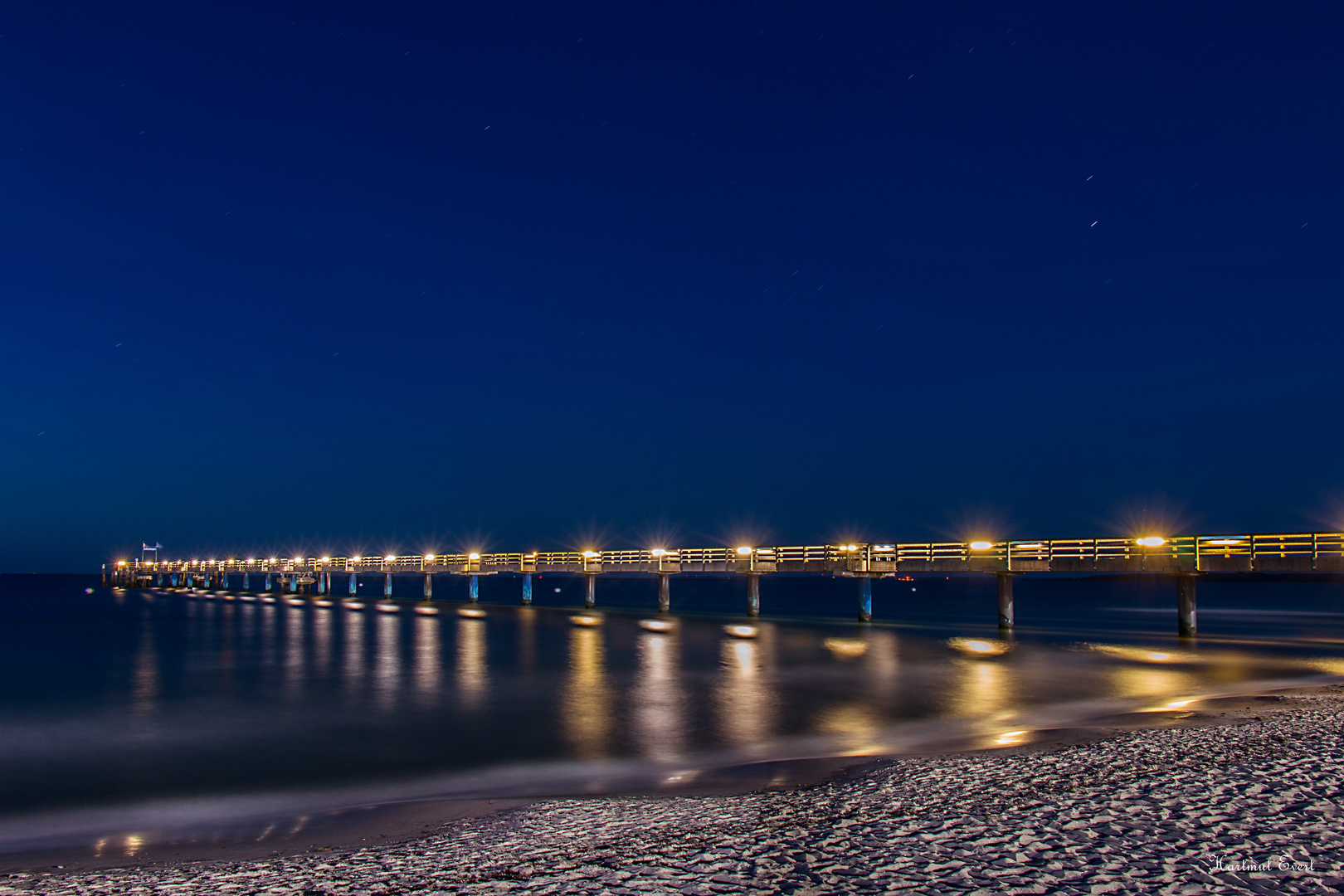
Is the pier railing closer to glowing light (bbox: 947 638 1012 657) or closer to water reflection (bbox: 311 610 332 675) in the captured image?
glowing light (bbox: 947 638 1012 657)

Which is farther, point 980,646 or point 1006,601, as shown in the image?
point 1006,601

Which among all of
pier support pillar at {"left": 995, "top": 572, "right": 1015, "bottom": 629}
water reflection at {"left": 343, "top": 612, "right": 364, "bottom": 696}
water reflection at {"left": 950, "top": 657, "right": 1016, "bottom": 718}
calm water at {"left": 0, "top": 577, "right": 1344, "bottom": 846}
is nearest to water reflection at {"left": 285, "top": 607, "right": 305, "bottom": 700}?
calm water at {"left": 0, "top": 577, "right": 1344, "bottom": 846}

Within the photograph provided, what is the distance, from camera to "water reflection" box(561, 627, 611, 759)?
14.7 metres

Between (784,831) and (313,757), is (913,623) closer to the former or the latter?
(313,757)

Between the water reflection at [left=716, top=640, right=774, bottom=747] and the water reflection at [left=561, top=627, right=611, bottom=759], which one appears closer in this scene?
the water reflection at [left=561, top=627, right=611, bottom=759]

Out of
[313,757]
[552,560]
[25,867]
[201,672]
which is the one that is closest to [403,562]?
[552,560]

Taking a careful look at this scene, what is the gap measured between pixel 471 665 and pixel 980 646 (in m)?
17.6

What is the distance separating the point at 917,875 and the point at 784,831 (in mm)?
1686

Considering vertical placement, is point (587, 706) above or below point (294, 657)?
above

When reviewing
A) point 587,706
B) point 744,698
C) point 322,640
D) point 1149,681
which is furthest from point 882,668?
point 322,640

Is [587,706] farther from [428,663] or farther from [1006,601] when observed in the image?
[1006,601]

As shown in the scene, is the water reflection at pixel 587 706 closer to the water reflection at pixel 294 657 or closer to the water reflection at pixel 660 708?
the water reflection at pixel 660 708

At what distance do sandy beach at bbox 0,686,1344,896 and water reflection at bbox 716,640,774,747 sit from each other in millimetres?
4821

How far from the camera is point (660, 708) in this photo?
1803 centimetres
